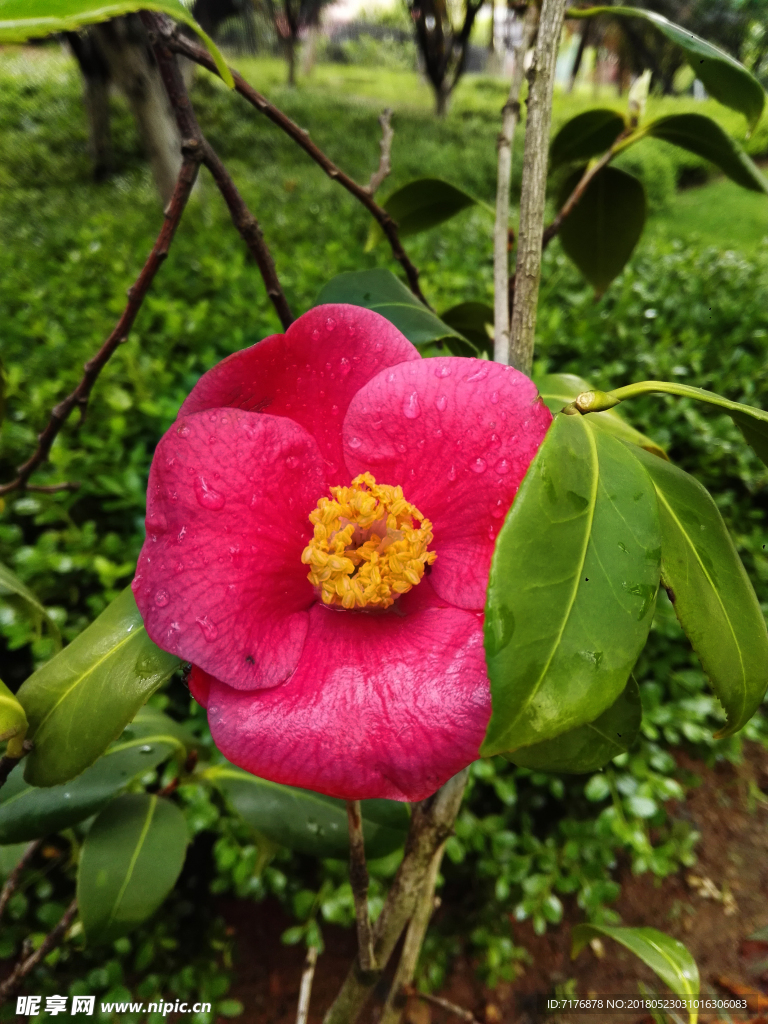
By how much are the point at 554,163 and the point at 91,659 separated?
0.80 m

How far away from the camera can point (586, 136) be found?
0.78 m

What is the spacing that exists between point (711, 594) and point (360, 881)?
1.34ft

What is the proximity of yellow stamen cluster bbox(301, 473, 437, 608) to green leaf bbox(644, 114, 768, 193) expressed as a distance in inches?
23.1

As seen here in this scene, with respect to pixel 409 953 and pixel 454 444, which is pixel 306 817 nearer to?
pixel 409 953

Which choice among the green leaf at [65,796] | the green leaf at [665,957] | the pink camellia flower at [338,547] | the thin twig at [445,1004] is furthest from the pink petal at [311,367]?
the thin twig at [445,1004]

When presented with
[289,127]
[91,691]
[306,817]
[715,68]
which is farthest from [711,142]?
[306,817]

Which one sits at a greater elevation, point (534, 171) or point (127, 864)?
point (534, 171)

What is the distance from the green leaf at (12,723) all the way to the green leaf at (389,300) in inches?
17.2

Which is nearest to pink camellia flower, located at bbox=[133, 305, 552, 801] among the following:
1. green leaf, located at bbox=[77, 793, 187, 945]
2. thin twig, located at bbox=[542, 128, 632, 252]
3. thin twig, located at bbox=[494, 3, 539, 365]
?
thin twig, located at bbox=[494, 3, 539, 365]

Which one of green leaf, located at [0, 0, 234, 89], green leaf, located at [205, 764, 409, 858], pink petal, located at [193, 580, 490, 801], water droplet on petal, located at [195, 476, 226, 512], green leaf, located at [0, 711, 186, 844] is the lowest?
green leaf, located at [205, 764, 409, 858]

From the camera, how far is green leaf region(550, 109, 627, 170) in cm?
76

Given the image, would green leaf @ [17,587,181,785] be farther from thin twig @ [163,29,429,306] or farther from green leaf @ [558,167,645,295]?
green leaf @ [558,167,645,295]

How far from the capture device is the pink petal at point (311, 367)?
0.43 meters

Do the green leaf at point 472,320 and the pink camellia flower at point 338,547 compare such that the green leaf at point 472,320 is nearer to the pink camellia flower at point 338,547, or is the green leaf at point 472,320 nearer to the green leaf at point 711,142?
the green leaf at point 711,142
